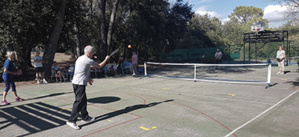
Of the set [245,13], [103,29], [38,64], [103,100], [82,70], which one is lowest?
[103,100]

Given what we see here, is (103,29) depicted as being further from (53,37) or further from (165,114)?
(165,114)

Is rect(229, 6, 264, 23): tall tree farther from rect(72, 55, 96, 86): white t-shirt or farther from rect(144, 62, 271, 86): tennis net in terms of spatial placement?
rect(72, 55, 96, 86): white t-shirt

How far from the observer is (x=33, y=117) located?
21.3 feet

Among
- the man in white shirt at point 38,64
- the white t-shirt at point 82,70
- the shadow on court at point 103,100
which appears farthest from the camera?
the man in white shirt at point 38,64

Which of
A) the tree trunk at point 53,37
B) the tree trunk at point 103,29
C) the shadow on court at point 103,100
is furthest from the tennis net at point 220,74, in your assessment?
the tree trunk at point 53,37

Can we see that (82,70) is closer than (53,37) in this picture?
Yes

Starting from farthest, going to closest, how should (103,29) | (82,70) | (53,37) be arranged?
1. (103,29)
2. (53,37)
3. (82,70)

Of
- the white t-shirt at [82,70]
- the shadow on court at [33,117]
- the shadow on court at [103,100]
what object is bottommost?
the shadow on court at [33,117]

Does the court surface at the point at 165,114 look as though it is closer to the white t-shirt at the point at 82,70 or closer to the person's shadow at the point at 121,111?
the person's shadow at the point at 121,111

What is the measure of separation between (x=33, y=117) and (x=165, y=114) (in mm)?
3775

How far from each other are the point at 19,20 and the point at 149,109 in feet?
34.2

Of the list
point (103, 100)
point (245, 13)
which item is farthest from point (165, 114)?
point (245, 13)

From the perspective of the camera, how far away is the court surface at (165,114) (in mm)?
5180

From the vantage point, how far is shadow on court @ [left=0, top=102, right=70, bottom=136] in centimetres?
566
